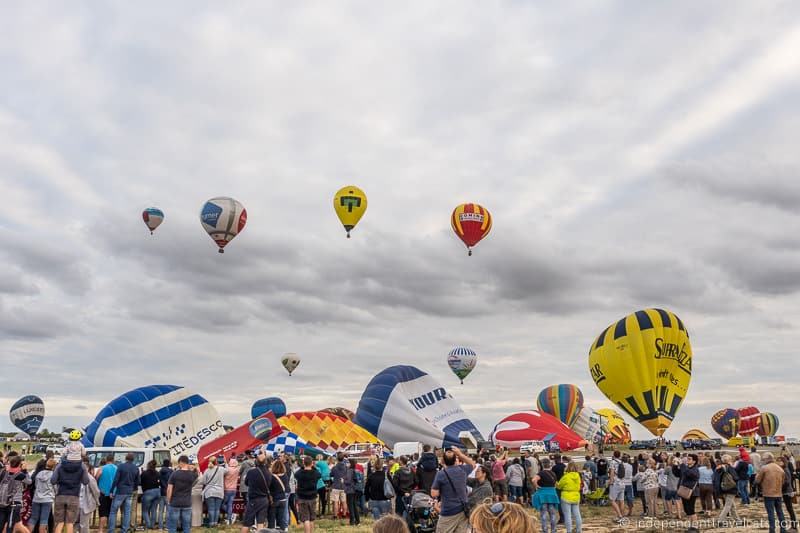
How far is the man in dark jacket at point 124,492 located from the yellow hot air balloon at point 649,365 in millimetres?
26559

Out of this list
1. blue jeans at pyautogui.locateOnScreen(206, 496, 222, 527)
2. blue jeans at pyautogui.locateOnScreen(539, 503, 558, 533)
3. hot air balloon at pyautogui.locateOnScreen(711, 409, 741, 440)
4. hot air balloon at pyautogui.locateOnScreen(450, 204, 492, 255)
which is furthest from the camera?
hot air balloon at pyautogui.locateOnScreen(711, 409, 741, 440)

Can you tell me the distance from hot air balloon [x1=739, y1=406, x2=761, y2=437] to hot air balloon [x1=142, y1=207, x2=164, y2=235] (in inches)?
2416

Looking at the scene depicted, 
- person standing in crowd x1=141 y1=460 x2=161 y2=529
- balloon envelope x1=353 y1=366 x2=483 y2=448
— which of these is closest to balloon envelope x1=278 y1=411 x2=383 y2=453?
balloon envelope x1=353 y1=366 x2=483 y2=448

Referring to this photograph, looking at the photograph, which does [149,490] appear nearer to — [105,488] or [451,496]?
[105,488]

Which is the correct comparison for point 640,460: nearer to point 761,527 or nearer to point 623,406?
point 761,527

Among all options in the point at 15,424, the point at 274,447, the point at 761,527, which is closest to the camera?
the point at 761,527

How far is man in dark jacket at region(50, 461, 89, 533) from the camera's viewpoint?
10.0 meters

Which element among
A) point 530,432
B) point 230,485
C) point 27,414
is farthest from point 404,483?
point 27,414

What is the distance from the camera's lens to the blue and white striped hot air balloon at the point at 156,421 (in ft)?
83.8

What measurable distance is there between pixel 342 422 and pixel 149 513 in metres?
17.6

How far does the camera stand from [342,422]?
30.4 meters

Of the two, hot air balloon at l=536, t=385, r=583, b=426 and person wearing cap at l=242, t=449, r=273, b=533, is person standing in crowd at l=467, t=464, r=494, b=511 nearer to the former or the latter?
person wearing cap at l=242, t=449, r=273, b=533

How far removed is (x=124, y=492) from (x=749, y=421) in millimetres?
75450

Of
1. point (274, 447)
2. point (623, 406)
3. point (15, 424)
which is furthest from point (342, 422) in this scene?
point (15, 424)
